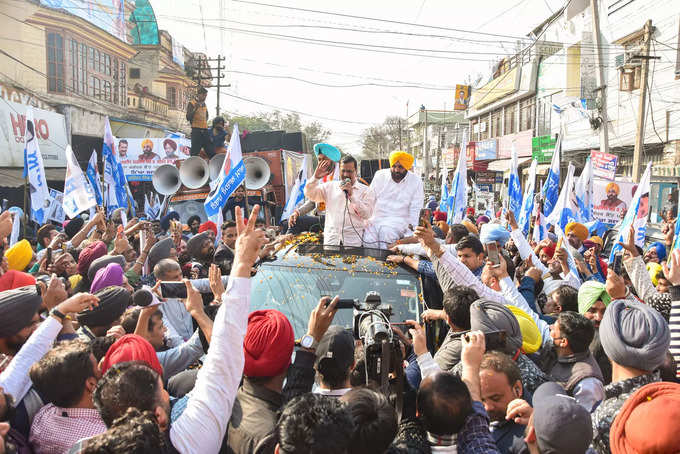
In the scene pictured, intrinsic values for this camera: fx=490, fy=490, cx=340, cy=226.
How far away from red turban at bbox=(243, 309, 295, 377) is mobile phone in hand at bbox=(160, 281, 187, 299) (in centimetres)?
60

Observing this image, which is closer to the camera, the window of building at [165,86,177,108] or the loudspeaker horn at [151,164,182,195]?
the loudspeaker horn at [151,164,182,195]

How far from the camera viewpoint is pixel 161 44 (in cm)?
3344

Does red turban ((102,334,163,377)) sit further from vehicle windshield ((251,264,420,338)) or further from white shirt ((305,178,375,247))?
white shirt ((305,178,375,247))

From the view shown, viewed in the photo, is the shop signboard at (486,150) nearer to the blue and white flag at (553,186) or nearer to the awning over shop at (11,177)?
the blue and white flag at (553,186)

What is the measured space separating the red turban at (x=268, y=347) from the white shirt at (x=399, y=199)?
3182mm

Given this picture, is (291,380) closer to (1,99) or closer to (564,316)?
(564,316)

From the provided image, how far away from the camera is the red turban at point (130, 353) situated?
223 cm

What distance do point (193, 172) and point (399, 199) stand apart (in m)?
6.06

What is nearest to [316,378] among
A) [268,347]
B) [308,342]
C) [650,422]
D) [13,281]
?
[308,342]

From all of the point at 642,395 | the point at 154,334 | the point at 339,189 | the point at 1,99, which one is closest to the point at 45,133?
the point at 1,99

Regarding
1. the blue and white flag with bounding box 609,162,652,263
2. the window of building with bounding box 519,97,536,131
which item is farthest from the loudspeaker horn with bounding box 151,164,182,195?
the window of building with bounding box 519,97,536,131

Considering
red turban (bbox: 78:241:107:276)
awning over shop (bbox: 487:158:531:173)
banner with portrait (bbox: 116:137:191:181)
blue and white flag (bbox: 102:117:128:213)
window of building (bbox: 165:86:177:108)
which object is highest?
window of building (bbox: 165:86:177:108)

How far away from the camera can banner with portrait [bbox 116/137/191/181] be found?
56.1ft

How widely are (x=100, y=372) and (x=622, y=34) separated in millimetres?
22894
